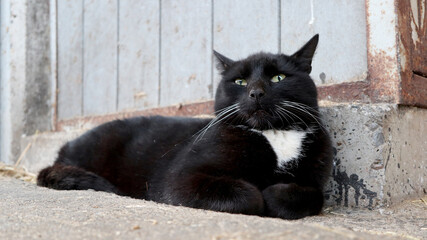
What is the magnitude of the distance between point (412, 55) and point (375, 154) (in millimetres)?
469

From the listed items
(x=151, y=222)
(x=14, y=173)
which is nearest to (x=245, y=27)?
(x=151, y=222)

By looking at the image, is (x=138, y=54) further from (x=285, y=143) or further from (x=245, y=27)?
(x=285, y=143)

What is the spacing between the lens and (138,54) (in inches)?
123

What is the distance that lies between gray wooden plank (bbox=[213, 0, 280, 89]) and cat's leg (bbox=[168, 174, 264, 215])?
906 millimetres

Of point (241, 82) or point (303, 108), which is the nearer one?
point (303, 108)

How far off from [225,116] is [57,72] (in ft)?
7.58

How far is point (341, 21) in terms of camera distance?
6.84 feet

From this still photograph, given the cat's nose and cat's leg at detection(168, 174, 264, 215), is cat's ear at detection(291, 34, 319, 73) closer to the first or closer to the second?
the cat's nose

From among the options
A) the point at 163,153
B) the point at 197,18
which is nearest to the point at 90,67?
the point at 197,18

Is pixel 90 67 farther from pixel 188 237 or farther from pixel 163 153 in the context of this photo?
pixel 188 237

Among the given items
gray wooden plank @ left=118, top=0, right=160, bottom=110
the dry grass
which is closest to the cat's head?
gray wooden plank @ left=118, top=0, right=160, bottom=110

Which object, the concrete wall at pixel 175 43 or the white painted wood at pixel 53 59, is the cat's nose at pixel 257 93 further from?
the white painted wood at pixel 53 59

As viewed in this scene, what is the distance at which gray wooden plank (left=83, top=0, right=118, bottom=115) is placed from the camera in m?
3.32

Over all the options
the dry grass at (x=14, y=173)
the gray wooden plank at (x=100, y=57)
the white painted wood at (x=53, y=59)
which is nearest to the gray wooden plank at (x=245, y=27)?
the gray wooden plank at (x=100, y=57)
